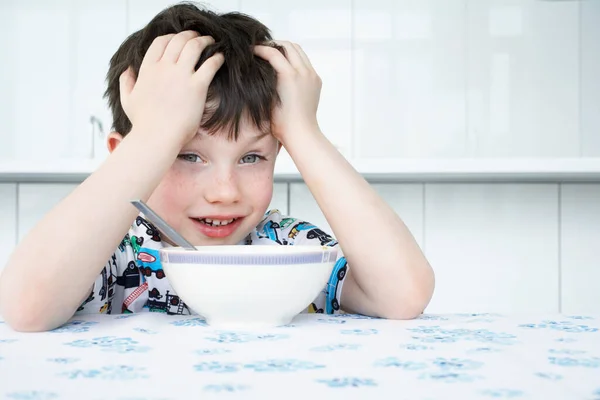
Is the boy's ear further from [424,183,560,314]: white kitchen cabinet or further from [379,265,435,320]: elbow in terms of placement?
[424,183,560,314]: white kitchen cabinet

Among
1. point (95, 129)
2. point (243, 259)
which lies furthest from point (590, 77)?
point (243, 259)

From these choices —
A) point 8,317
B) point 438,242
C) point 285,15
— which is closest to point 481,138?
point 438,242

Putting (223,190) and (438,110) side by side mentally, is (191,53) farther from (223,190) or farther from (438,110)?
(438,110)

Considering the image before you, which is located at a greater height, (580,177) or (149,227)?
(580,177)

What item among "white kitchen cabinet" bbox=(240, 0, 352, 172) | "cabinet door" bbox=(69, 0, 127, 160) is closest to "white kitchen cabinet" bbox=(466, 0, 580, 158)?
"white kitchen cabinet" bbox=(240, 0, 352, 172)

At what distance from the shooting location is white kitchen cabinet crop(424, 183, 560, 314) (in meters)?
2.21

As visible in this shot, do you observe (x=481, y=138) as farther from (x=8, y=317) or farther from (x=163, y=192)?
(x=8, y=317)

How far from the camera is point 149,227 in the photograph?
0.94 meters

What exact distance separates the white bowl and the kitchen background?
1.55 m

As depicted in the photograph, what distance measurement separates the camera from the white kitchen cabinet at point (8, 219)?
2.19m

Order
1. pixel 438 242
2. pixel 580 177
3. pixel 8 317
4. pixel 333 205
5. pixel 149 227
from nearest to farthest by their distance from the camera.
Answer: pixel 8 317 → pixel 333 205 → pixel 149 227 → pixel 580 177 → pixel 438 242

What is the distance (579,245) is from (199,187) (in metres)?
1.84

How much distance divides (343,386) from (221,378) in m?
0.08

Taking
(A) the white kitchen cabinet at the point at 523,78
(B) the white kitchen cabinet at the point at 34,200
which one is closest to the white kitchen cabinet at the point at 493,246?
(A) the white kitchen cabinet at the point at 523,78
